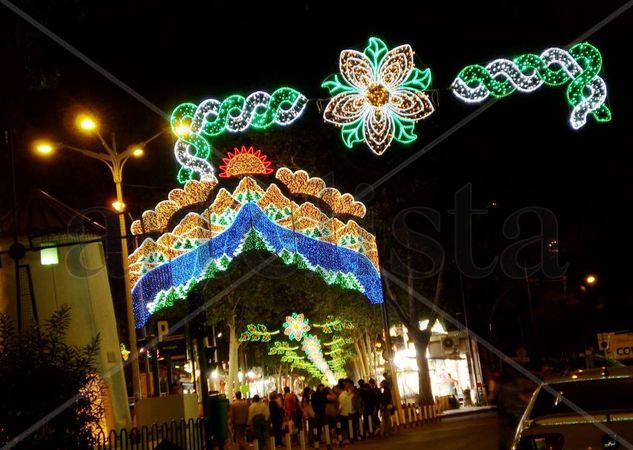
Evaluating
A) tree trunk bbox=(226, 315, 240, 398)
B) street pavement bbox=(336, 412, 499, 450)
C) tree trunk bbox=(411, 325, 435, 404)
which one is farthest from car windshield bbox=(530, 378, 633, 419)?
tree trunk bbox=(226, 315, 240, 398)

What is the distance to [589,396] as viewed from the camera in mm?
10086

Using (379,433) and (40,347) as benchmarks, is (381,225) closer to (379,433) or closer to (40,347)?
(379,433)

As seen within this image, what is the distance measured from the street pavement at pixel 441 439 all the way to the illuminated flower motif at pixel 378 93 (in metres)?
7.95

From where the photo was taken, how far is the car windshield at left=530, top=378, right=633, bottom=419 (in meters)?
9.91

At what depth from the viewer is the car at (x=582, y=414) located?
8641mm

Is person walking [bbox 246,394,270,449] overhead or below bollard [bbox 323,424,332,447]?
overhead

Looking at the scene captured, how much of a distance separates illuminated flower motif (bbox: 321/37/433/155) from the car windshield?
26.8 ft

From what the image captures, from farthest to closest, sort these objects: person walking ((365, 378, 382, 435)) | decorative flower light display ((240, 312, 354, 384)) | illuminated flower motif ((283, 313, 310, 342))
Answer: decorative flower light display ((240, 312, 354, 384)) < illuminated flower motif ((283, 313, 310, 342)) < person walking ((365, 378, 382, 435))

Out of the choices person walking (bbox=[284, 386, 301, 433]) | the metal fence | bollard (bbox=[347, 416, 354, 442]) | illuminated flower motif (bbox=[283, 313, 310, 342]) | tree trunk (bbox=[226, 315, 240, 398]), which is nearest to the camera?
the metal fence

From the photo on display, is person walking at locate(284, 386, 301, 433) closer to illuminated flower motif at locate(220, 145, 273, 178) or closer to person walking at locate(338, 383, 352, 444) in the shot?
person walking at locate(338, 383, 352, 444)

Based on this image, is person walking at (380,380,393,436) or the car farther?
person walking at (380,380,393,436)

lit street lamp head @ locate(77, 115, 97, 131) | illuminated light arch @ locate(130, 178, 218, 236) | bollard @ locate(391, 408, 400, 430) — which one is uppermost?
lit street lamp head @ locate(77, 115, 97, 131)

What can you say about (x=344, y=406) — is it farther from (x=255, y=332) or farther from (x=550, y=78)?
(x=255, y=332)

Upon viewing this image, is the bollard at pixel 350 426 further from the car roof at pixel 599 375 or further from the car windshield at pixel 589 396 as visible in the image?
the car windshield at pixel 589 396
